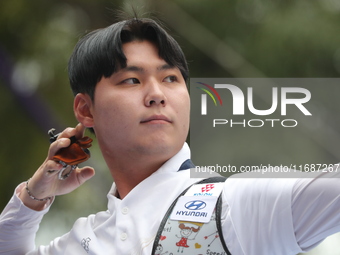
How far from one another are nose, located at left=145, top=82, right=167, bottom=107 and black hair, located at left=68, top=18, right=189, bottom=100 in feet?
0.20

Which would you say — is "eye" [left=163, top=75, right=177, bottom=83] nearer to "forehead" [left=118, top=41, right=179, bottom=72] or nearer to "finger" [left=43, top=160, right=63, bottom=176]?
"forehead" [left=118, top=41, right=179, bottom=72]

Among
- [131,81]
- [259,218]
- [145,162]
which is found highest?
[131,81]

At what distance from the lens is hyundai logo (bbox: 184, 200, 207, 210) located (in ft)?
2.44

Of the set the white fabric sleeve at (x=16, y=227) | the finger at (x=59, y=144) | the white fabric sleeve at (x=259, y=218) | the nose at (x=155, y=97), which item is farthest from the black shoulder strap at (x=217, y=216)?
the white fabric sleeve at (x=16, y=227)

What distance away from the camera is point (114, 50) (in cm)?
86

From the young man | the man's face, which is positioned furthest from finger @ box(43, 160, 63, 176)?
the man's face

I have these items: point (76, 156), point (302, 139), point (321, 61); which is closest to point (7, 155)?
point (302, 139)

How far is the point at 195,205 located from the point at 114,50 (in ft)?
0.89

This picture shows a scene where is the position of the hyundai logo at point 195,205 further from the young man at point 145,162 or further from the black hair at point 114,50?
the black hair at point 114,50

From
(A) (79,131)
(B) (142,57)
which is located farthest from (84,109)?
(B) (142,57)

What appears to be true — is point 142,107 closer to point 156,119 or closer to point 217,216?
point 156,119

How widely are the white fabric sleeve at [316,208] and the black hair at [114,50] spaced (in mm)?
325

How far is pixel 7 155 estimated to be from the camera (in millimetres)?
2316

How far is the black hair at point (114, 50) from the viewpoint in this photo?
0.87 metres
